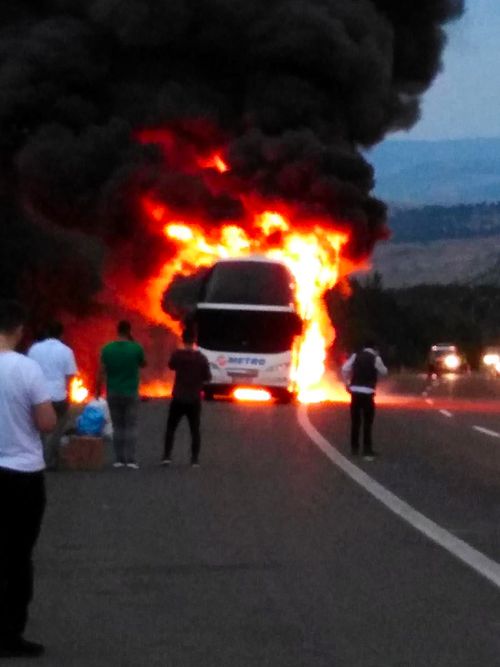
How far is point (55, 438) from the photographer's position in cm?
1959

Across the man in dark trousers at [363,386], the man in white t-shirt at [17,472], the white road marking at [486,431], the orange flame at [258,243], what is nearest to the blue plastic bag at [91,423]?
the man in dark trousers at [363,386]

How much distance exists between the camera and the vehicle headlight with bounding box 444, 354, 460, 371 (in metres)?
80.4

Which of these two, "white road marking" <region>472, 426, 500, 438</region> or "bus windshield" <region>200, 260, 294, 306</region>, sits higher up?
"bus windshield" <region>200, 260, 294, 306</region>

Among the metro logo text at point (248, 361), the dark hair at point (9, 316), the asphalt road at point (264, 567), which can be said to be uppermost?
the metro logo text at point (248, 361)

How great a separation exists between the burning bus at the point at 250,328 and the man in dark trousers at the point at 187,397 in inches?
730

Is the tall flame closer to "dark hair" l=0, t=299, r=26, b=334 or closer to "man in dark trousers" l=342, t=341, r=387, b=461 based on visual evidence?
"man in dark trousers" l=342, t=341, r=387, b=461

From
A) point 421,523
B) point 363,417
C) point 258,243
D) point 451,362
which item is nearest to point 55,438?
point 363,417

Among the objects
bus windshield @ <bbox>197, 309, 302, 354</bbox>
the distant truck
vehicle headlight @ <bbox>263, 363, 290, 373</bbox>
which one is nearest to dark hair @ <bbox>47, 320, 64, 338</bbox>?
vehicle headlight @ <bbox>263, 363, 290, 373</bbox>

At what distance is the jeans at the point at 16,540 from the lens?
894 cm

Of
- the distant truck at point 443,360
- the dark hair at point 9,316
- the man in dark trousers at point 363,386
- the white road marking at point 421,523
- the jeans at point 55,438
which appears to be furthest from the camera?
the distant truck at point 443,360

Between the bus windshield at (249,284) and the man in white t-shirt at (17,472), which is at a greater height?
the bus windshield at (249,284)

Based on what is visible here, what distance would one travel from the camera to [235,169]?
52.7m

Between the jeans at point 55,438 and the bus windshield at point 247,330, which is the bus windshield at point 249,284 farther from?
the jeans at point 55,438

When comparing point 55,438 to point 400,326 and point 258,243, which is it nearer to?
point 258,243
